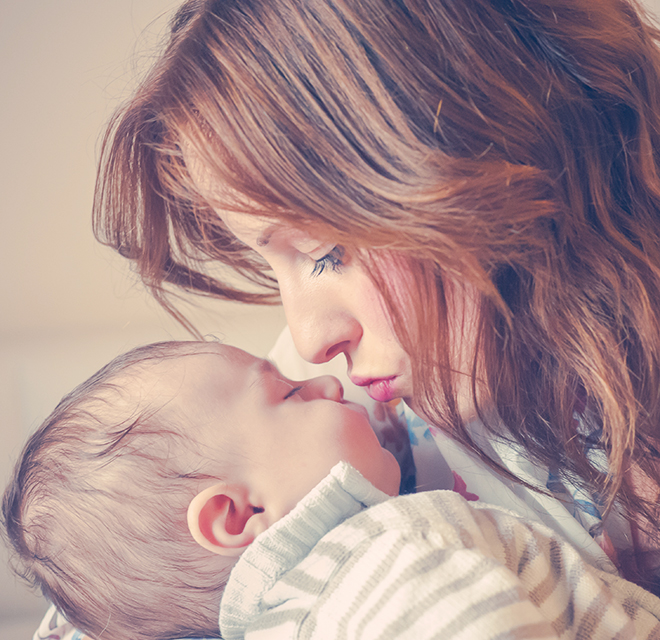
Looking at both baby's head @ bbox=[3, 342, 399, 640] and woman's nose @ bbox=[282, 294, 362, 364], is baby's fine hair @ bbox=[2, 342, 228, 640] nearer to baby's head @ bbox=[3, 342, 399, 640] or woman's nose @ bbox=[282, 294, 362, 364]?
baby's head @ bbox=[3, 342, 399, 640]

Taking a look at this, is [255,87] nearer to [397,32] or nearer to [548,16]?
[397,32]

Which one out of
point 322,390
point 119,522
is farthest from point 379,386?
point 119,522

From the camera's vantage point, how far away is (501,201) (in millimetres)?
522

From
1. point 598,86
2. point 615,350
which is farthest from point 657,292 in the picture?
point 598,86

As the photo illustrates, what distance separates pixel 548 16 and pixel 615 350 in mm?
357

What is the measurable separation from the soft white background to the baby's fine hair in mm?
529

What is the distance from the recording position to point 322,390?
2.64 ft

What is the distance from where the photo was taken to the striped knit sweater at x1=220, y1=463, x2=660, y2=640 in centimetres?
50

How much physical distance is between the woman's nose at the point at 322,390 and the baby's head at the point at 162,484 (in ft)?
0.19

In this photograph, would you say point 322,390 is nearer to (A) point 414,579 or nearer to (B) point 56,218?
(A) point 414,579

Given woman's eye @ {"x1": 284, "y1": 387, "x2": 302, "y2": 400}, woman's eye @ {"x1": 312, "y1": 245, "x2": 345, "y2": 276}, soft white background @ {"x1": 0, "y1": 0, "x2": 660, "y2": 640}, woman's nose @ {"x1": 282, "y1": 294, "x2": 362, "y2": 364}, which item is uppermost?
soft white background @ {"x1": 0, "y1": 0, "x2": 660, "y2": 640}

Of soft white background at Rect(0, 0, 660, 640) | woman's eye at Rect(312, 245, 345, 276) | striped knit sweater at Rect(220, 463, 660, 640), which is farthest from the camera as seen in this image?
soft white background at Rect(0, 0, 660, 640)

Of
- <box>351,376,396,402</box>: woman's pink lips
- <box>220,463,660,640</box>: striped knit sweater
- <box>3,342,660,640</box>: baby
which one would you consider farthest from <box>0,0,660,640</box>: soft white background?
<box>220,463,660,640</box>: striped knit sweater

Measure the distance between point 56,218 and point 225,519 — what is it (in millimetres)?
883
